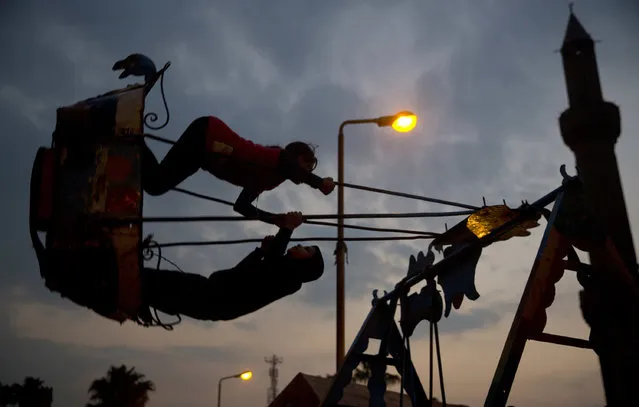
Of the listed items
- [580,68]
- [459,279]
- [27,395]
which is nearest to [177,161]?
[459,279]

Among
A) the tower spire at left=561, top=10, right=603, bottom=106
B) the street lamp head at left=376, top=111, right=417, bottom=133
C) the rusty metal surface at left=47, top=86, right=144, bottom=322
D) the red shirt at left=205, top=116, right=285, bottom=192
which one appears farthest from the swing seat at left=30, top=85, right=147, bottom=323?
the tower spire at left=561, top=10, right=603, bottom=106

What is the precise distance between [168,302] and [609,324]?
3.12 meters

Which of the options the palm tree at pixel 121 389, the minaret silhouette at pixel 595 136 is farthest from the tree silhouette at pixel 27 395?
the minaret silhouette at pixel 595 136

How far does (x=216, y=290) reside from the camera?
3.84 m

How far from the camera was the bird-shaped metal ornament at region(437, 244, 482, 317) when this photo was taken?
444 cm

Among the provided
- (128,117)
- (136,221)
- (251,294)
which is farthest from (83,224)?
(251,294)

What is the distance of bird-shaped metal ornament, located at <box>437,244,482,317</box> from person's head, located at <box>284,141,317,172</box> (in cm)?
146

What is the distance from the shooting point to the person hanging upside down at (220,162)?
3.72 m

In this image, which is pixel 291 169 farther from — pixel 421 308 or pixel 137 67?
pixel 421 308

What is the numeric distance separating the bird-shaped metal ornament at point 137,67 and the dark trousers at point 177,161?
0.64 m

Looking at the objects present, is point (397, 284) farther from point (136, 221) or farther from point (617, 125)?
point (617, 125)

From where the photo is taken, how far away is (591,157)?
131 feet

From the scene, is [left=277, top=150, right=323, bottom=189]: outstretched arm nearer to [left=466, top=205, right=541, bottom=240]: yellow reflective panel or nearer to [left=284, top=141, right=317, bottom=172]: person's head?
[left=284, top=141, right=317, bottom=172]: person's head

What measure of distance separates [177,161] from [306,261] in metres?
1.14
